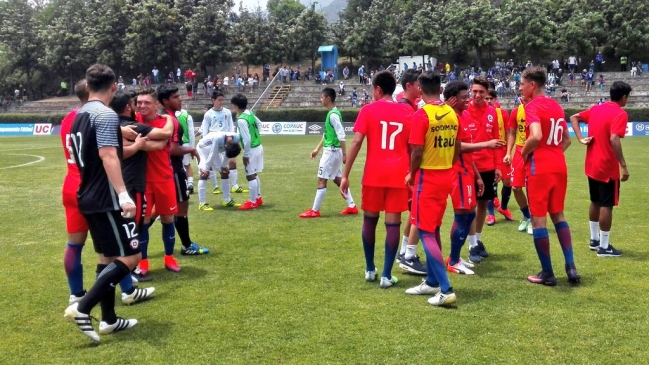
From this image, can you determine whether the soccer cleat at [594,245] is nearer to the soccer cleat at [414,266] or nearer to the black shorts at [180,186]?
the soccer cleat at [414,266]

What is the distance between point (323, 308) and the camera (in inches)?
228

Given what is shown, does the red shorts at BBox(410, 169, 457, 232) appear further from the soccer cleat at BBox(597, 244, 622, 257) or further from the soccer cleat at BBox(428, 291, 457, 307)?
the soccer cleat at BBox(597, 244, 622, 257)

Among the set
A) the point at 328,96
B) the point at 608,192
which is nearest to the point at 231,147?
the point at 328,96

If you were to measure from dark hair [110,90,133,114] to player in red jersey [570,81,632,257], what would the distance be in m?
5.38

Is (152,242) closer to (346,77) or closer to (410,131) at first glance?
(410,131)

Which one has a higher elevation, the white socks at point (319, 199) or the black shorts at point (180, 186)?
the black shorts at point (180, 186)

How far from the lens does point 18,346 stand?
5059mm

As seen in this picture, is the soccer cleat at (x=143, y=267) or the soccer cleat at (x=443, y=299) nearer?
the soccer cleat at (x=443, y=299)

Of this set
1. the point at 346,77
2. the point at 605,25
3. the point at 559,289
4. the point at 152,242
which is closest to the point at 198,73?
the point at 346,77

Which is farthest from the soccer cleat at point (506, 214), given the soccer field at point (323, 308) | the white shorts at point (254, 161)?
the white shorts at point (254, 161)

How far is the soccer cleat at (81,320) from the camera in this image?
4945mm

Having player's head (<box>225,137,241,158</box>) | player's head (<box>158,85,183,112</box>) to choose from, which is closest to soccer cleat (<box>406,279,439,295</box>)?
player's head (<box>158,85,183,112</box>)

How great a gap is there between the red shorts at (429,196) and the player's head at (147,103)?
3142mm

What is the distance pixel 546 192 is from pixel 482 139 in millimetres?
1701
